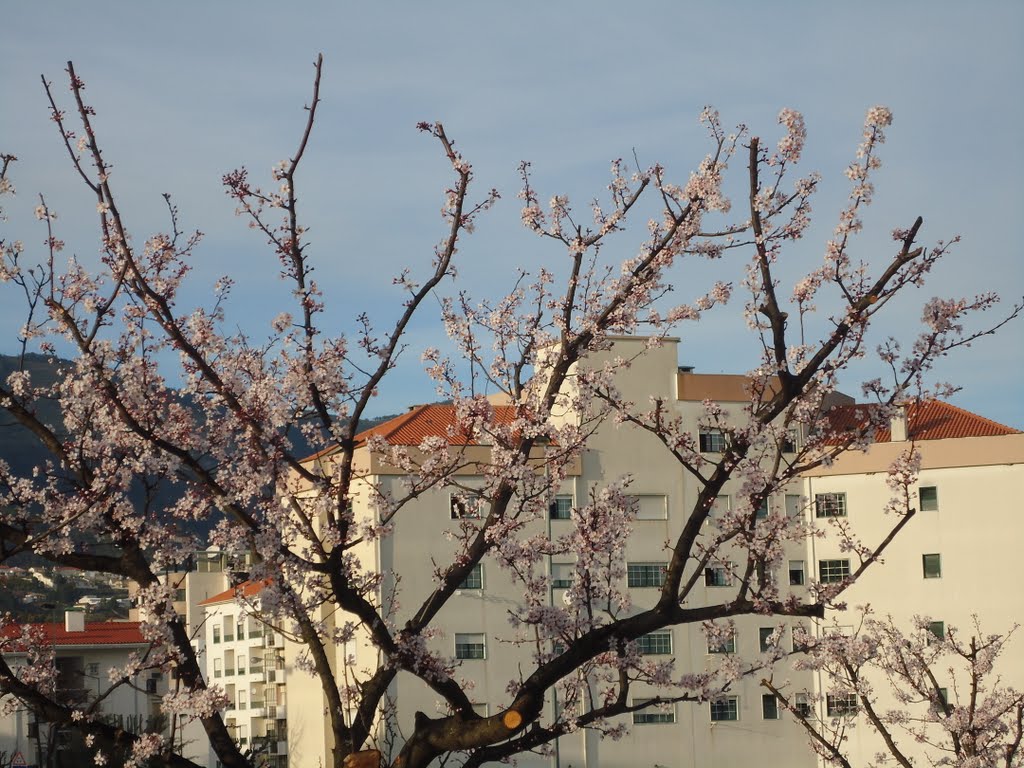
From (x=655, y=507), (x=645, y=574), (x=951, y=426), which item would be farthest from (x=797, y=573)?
(x=951, y=426)

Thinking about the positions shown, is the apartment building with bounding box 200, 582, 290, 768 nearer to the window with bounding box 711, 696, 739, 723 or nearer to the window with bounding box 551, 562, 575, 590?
the window with bounding box 551, 562, 575, 590

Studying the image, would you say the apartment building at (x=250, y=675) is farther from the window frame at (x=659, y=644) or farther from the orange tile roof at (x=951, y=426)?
the orange tile roof at (x=951, y=426)

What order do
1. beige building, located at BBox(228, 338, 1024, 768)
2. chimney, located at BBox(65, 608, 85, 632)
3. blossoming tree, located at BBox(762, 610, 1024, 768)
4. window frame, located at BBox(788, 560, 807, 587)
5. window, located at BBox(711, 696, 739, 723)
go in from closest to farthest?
blossoming tree, located at BBox(762, 610, 1024, 768)
beige building, located at BBox(228, 338, 1024, 768)
window, located at BBox(711, 696, 739, 723)
window frame, located at BBox(788, 560, 807, 587)
chimney, located at BBox(65, 608, 85, 632)

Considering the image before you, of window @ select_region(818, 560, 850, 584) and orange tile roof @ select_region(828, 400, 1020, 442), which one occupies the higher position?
orange tile roof @ select_region(828, 400, 1020, 442)

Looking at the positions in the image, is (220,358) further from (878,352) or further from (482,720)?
(878,352)

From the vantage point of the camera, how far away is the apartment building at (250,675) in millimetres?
64000

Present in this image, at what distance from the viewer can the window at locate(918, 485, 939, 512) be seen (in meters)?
56.6

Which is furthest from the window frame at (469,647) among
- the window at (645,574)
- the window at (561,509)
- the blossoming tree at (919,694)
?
the blossoming tree at (919,694)

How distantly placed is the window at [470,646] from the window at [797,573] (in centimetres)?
1306

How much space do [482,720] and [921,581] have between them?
4969 centimetres

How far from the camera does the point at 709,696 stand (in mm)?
10047

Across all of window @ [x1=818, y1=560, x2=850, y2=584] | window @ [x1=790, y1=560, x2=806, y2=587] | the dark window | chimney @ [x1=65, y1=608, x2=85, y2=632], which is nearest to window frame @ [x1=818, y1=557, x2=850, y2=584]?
window @ [x1=818, y1=560, x2=850, y2=584]

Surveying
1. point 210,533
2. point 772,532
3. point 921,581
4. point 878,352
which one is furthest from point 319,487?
point 921,581

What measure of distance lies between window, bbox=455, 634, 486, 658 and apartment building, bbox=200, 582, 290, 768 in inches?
459
